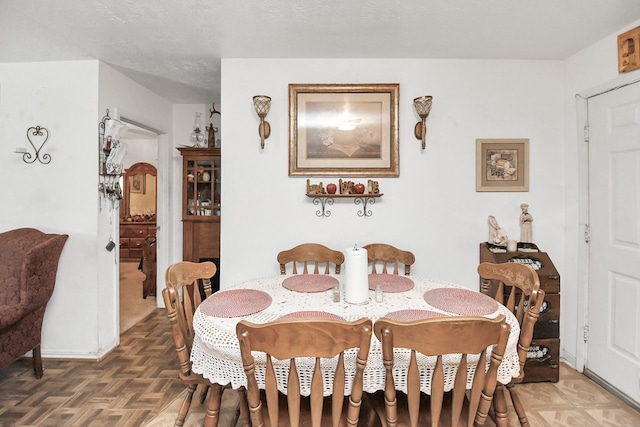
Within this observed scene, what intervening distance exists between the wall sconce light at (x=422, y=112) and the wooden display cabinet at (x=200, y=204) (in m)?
2.12

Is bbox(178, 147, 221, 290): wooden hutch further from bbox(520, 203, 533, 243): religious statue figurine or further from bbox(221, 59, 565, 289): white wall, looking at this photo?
bbox(520, 203, 533, 243): religious statue figurine

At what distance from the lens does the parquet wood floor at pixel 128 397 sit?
202 cm

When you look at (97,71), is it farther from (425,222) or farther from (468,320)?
(468,320)

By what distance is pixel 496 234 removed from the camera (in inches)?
104

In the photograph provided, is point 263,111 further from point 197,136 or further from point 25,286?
A: point 25,286

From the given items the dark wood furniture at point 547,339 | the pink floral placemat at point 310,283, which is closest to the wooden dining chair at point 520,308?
the dark wood furniture at point 547,339

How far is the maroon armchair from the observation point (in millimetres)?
2229

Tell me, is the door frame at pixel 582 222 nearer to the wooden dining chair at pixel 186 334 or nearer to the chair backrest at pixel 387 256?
the chair backrest at pixel 387 256

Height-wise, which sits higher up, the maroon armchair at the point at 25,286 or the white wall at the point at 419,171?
the white wall at the point at 419,171

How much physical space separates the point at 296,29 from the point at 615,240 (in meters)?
2.69

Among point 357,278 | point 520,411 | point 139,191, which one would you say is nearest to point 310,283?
point 357,278

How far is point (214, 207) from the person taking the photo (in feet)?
12.2

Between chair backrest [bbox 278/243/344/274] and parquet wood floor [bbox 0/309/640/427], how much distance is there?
44.4 inches

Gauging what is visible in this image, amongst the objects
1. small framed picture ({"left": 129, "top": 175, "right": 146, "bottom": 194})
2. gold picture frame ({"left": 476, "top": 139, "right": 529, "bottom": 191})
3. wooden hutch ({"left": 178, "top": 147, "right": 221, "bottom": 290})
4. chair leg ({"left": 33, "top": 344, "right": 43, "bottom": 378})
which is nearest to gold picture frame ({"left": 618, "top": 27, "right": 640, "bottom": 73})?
gold picture frame ({"left": 476, "top": 139, "right": 529, "bottom": 191})
